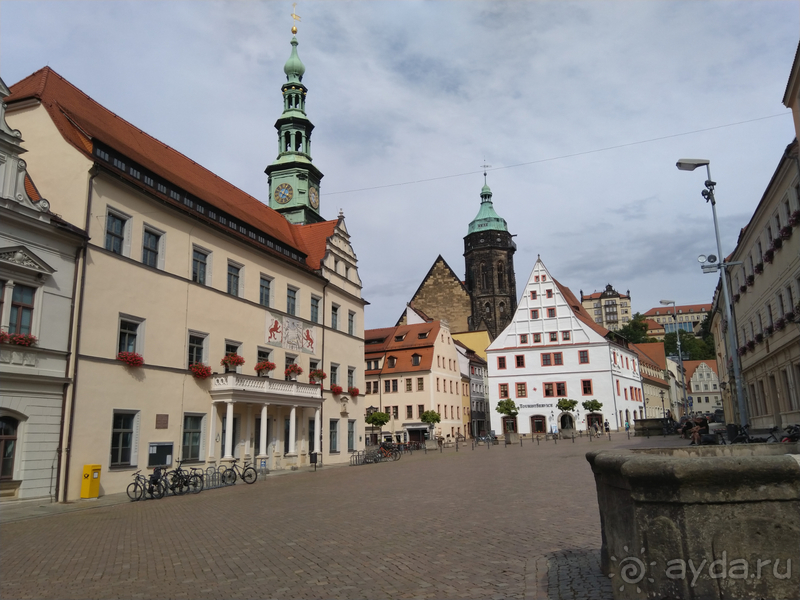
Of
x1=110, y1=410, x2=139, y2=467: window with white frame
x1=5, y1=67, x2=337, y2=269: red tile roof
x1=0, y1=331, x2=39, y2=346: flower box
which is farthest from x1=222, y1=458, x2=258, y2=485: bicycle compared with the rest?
x1=5, y1=67, x2=337, y2=269: red tile roof

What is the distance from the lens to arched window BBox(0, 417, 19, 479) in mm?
17844

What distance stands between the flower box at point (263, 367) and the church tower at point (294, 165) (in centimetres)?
1966

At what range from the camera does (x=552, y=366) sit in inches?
2532

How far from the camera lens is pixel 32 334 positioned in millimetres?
18922

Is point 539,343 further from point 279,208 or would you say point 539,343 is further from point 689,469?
point 689,469

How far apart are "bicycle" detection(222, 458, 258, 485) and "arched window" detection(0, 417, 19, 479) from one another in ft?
25.2

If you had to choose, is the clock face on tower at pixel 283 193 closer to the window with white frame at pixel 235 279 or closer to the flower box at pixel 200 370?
the window with white frame at pixel 235 279

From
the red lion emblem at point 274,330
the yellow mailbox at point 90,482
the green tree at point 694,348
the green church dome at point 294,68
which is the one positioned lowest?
the yellow mailbox at point 90,482

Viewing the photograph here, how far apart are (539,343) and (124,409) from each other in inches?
1945

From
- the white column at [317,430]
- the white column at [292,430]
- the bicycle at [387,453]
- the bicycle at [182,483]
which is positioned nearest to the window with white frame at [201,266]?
the white column at [292,430]

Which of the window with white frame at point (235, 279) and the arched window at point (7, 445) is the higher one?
the window with white frame at point (235, 279)

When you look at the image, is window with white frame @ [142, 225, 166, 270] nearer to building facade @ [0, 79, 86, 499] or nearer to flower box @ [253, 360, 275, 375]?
building facade @ [0, 79, 86, 499]

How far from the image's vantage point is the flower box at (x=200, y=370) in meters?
25.8

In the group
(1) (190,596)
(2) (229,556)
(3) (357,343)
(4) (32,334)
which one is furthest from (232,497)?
(3) (357,343)
